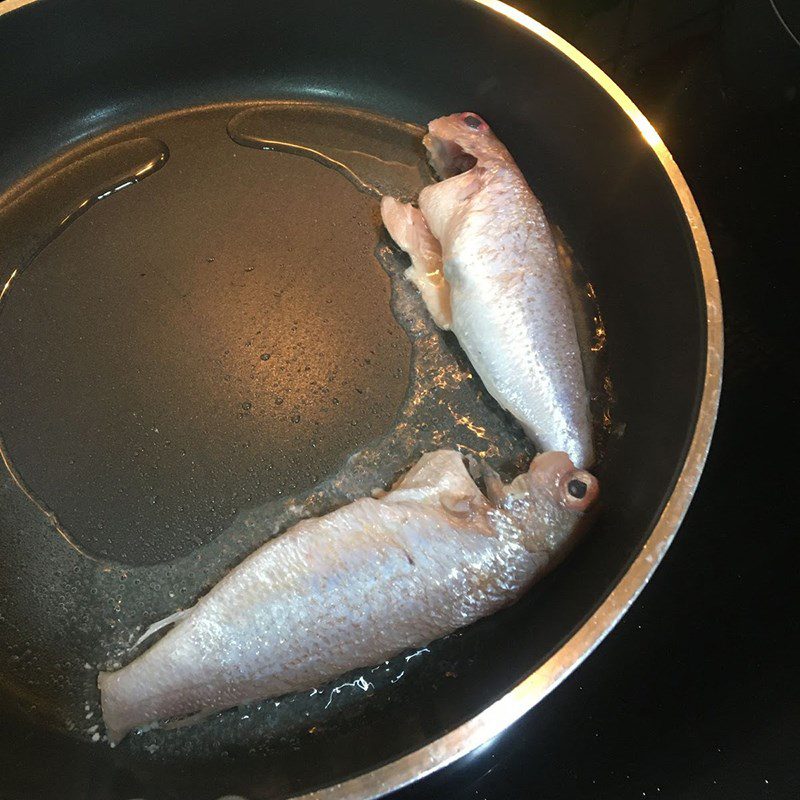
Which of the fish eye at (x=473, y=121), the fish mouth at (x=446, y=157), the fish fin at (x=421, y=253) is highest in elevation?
the fish eye at (x=473, y=121)

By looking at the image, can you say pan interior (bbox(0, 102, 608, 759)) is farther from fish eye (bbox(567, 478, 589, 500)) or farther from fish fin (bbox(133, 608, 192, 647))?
fish eye (bbox(567, 478, 589, 500))

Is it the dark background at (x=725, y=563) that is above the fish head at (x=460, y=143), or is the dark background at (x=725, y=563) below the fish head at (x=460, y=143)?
below

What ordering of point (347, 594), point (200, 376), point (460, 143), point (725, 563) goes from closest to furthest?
→ point (347, 594)
point (725, 563)
point (200, 376)
point (460, 143)

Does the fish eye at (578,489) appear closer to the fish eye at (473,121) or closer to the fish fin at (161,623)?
the fish fin at (161,623)

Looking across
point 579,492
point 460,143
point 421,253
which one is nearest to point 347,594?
point 579,492

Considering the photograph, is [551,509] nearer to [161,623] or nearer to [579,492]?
[579,492]

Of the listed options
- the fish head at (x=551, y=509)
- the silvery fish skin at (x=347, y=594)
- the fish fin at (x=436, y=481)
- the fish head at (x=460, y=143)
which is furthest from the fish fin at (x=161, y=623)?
the fish head at (x=460, y=143)

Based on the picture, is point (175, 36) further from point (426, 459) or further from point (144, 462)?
point (426, 459)
